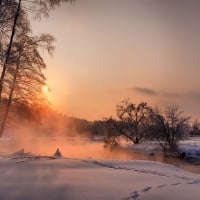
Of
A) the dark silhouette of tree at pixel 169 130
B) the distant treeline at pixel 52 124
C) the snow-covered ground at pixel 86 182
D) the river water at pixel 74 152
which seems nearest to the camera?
the snow-covered ground at pixel 86 182

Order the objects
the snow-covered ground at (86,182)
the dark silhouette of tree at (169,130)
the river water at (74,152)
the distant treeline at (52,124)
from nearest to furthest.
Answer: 1. the snow-covered ground at (86,182)
2. the distant treeline at (52,124)
3. the river water at (74,152)
4. the dark silhouette of tree at (169,130)

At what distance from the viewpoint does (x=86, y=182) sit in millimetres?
7684

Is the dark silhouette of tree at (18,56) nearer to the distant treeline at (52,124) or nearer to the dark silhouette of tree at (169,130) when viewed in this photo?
the distant treeline at (52,124)

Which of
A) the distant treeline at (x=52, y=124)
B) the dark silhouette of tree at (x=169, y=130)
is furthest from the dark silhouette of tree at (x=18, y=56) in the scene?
the dark silhouette of tree at (x=169, y=130)

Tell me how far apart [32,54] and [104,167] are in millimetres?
9910

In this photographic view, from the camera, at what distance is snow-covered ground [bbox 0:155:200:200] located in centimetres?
698

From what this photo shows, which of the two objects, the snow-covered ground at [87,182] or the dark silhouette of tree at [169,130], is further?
the dark silhouette of tree at [169,130]

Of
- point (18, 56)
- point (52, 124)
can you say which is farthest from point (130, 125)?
point (18, 56)

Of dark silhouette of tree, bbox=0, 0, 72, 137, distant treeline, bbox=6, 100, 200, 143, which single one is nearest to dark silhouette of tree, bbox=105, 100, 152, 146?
distant treeline, bbox=6, 100, 200, 143

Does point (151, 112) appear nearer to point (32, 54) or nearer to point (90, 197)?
point (32, 54)

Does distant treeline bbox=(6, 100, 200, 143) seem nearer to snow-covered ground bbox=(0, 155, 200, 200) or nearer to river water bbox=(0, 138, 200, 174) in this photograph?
river water bbox=(0, 138, 200, 174)

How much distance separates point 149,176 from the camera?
8836 millimetres

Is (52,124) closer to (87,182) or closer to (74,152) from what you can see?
(74,152)

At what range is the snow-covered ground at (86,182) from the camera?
698 cm
